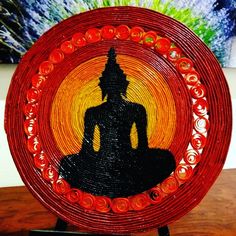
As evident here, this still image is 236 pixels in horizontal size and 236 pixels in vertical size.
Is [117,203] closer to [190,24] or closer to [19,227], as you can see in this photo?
[19,227]

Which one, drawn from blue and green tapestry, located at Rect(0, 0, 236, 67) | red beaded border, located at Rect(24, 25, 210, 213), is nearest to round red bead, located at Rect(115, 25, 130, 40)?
red beaded border, located at Rect(24, 25, 210, 213)

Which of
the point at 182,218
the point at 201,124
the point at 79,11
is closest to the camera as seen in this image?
the point at 201,124

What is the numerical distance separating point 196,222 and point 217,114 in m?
0.32

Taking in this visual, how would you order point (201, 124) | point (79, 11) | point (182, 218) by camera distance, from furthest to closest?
1. point (79, 11)
2. point (182, 218)
3. point (201, 124)

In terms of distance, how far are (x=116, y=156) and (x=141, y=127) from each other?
7cm

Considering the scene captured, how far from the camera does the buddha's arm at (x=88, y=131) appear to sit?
0.52 m

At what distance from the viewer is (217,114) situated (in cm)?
48

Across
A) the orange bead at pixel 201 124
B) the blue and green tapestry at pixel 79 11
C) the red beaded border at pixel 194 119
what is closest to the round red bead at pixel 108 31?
the red beaded border at pixel 194 119

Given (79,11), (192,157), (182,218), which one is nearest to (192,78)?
(192,157)

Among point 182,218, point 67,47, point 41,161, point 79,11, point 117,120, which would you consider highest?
point 79,11

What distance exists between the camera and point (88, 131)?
53 centimetres

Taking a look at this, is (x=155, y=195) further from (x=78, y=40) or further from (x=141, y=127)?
(x=78, y=40)

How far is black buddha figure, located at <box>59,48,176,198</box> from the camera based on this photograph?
1.67 ft

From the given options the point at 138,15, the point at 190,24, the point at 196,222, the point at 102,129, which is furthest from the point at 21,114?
the point at 190,24
